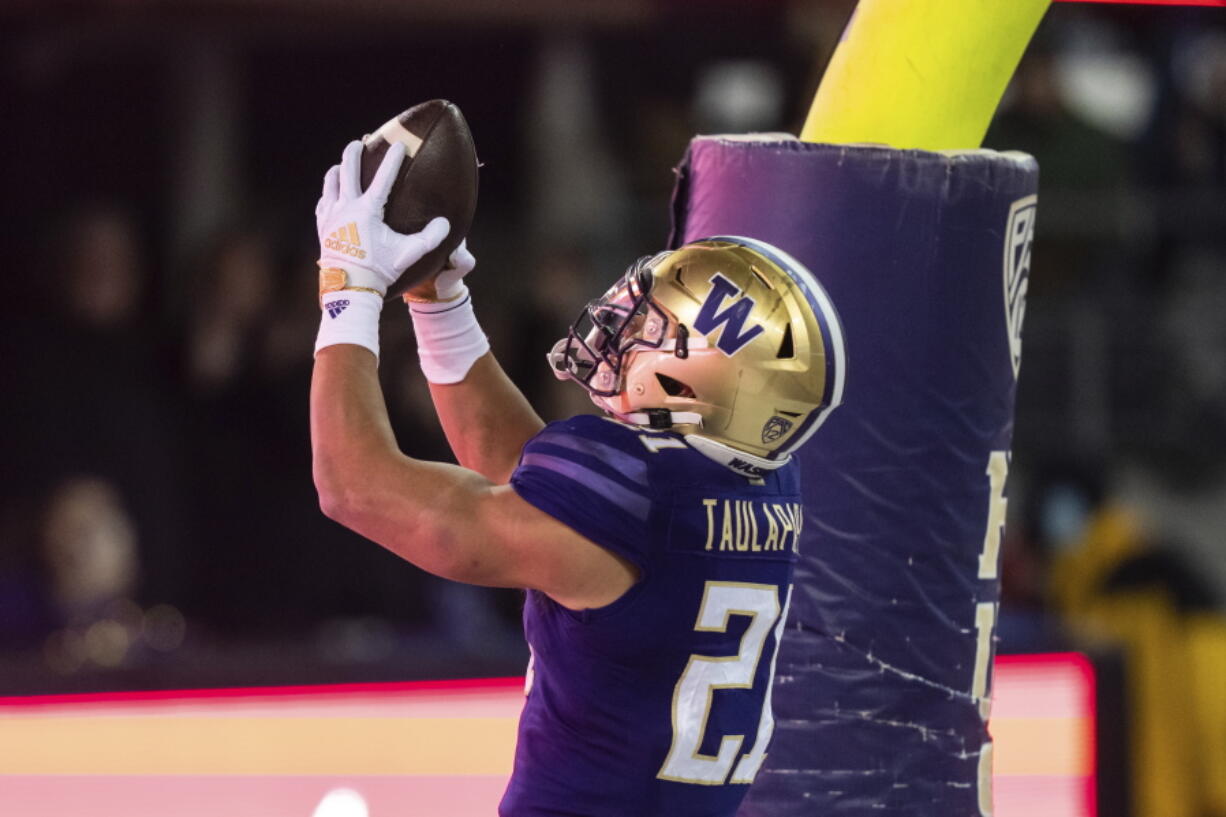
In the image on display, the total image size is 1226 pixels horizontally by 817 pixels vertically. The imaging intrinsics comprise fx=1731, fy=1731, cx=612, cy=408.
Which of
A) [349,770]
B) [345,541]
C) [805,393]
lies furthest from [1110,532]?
[805,393]

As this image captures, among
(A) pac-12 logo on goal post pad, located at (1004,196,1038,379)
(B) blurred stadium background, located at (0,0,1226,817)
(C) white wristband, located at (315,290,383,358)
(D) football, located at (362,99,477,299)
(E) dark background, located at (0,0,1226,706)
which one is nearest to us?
(C) white wristband, located at (315,290,383,358)

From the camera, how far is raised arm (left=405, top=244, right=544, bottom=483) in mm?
2785

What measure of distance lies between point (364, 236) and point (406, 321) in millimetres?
4093

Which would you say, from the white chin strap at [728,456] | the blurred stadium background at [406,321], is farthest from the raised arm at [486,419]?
the blurred stadium background at [406,321]

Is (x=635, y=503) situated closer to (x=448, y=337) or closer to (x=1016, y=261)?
(x=448, y=337)

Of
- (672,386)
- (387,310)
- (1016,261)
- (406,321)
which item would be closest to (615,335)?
(672,386)

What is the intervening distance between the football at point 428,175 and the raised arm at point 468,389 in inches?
7.8

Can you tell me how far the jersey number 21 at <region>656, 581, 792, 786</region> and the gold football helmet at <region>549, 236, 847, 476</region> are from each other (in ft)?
0.62

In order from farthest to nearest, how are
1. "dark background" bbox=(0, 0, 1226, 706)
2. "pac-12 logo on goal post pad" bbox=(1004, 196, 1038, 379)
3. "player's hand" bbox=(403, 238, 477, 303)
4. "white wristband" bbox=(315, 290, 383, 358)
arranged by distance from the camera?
1. "dark background" bbox=(0, 0, 1226, 706)
2. "pac-12 logo on goal post pad" bbox=(1004, 196, 1038, 379)
3. "player's hand" bbox=(403, 238, 477, 303)
4. "white wristband" bbox=(315, 290, 383, 358)

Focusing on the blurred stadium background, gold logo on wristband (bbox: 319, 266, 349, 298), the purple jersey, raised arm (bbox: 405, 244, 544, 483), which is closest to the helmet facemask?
the purple jersey

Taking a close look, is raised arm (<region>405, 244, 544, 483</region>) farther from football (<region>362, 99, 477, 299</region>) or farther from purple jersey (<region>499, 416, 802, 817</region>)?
purple jersey (<region>499, 416, 802, 817</region>)

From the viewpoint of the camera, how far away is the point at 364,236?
2.45 meters

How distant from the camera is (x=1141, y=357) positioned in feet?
26.5

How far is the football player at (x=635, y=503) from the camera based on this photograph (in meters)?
2.33
